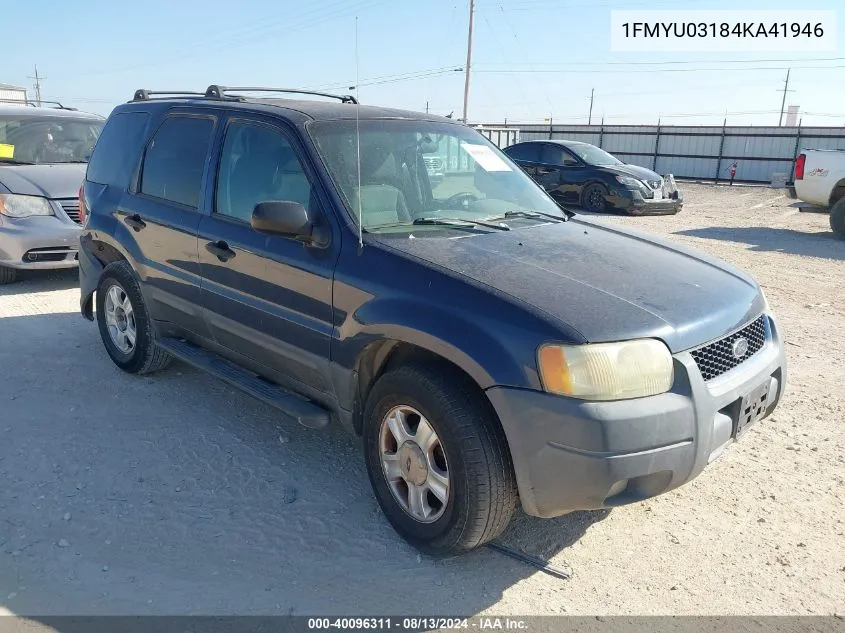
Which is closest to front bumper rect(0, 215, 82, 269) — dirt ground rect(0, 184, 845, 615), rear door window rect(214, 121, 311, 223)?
dirt ground rect(0, 184, 845, 615)

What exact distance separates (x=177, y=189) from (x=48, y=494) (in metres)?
1.90

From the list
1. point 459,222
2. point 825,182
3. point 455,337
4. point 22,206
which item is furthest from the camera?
point 825,182

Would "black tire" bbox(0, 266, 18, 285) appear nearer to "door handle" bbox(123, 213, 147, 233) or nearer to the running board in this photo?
"door handle" bbox(123, 213, 147, 233)

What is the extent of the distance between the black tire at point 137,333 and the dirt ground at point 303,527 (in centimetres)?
16

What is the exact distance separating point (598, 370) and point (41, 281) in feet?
24.1

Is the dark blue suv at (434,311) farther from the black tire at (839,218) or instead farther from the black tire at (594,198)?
the black tire at (594,198)

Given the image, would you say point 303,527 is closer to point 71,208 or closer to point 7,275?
point 71,208

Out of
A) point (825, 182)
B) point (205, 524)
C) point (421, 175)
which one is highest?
point (421, 175)

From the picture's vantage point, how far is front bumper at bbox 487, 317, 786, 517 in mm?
2545

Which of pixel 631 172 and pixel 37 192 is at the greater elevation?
pixel 37 192

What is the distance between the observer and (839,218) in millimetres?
11719

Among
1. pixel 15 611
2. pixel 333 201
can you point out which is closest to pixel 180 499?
pixel 15 611

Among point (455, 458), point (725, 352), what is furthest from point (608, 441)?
point (725, 352)

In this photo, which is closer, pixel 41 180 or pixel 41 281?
pixel 41 180
